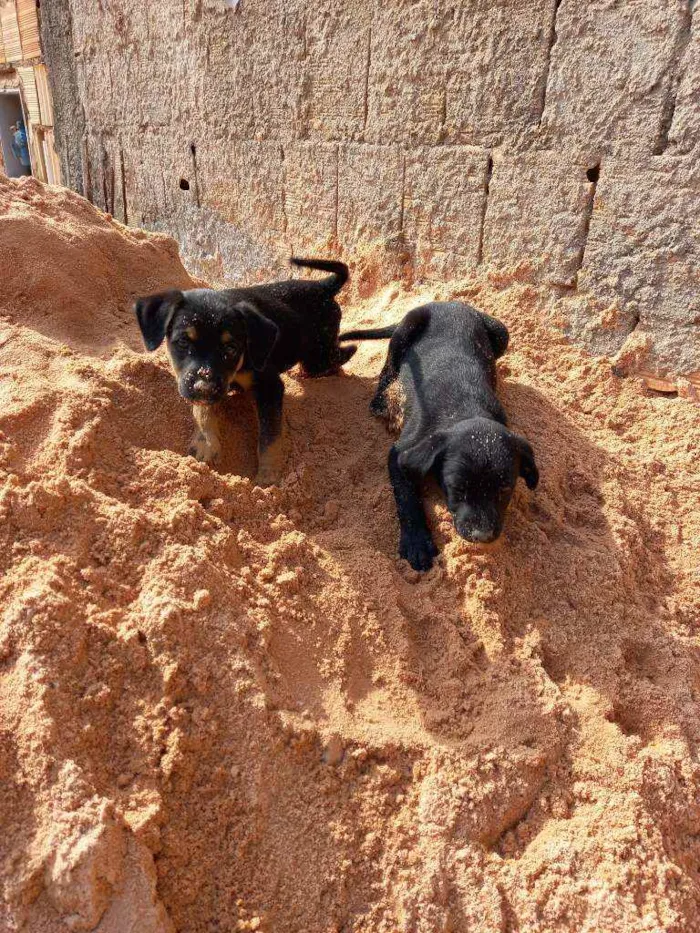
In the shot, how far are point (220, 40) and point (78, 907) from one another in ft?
21.9

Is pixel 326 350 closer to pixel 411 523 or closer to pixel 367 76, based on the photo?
pixel 411 523

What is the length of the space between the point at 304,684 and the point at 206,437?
143cm

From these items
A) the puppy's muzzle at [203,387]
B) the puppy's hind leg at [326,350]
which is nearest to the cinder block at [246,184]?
the puppy's hind leg at [326,350]

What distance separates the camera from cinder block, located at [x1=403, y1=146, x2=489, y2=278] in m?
4.86

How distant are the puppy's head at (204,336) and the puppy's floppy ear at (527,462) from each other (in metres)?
1.35

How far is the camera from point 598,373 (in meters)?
4.56

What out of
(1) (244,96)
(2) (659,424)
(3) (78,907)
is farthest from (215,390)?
(1) (244,96)

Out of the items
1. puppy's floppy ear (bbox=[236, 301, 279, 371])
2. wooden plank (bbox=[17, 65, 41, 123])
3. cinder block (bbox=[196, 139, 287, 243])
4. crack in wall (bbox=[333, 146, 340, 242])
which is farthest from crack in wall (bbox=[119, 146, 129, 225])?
puppy's floppy ear (bbox=[236, 301, 279, 371])

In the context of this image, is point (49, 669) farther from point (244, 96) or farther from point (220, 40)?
point (220, 40)

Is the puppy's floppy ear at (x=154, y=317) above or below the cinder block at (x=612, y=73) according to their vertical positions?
below

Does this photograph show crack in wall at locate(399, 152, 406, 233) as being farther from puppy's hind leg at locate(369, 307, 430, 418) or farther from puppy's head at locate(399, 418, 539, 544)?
puppy's head at locate(399, 418, 539, 544)

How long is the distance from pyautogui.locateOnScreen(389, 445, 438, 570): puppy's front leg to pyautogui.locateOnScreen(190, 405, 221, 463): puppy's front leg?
93cm

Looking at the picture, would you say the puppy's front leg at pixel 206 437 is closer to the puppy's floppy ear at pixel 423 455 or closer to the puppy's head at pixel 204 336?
the puppy's head at pixel 204 336

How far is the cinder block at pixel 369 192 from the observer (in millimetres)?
5301
